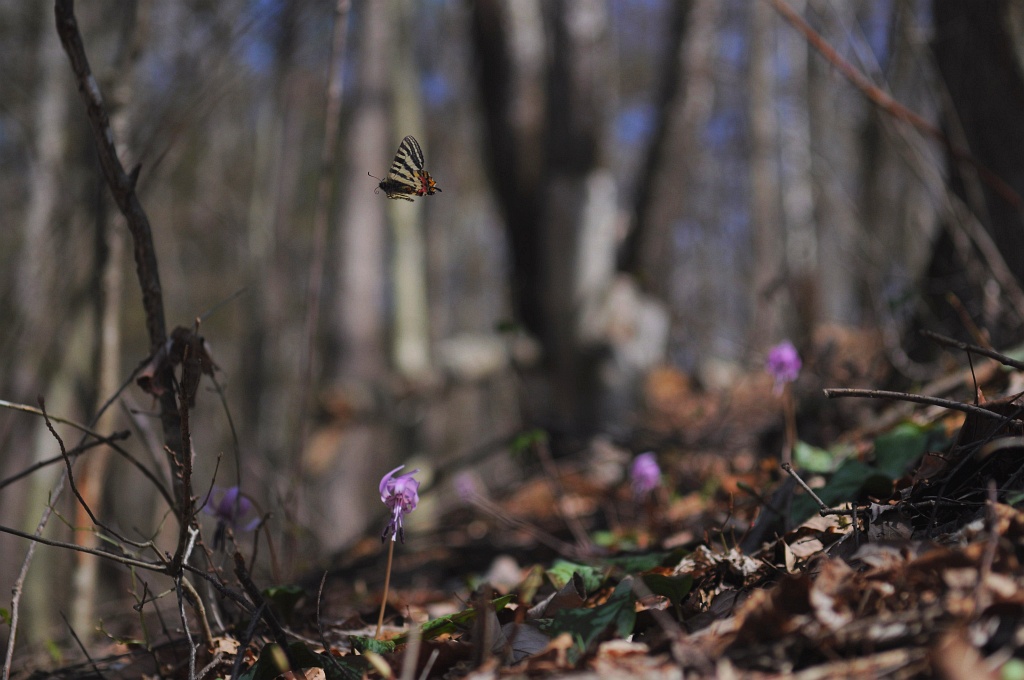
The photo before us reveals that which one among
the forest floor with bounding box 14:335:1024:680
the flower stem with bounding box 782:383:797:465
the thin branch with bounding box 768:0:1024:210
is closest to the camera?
the forest floor with bounding box 14:335:1024:680

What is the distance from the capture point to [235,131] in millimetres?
17141

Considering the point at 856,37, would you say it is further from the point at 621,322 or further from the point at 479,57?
the point at 479,57

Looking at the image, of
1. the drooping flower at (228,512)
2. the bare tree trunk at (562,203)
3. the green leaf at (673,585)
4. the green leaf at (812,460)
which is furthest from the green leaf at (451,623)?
the bare tree trunk at (562,203)

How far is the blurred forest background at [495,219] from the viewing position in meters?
2.62

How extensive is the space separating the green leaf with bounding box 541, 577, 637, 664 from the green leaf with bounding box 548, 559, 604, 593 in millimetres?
251

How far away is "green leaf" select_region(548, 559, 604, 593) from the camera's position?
158 centimetres

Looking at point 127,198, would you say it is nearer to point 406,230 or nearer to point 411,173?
point 411,173

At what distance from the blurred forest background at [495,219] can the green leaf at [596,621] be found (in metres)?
0.71

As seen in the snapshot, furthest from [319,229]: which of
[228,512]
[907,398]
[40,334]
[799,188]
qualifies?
[799,188]

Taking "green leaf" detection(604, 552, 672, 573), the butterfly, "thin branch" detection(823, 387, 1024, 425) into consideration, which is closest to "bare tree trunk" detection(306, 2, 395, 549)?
"green leaf" detection(604, 552, 672, 573)

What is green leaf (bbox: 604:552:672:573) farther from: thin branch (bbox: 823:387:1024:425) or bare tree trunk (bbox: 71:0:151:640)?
bare tree trunk (bbox: 71:0:151:640)

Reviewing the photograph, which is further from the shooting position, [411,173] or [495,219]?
[495,219]

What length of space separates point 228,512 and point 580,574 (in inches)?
29.7

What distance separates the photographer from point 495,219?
8047 mm
